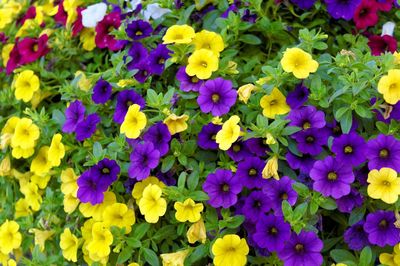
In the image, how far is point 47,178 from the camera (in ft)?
7.09

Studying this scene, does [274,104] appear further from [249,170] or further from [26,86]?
[26,86]

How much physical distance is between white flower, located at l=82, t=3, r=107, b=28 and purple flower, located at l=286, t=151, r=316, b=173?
97cm

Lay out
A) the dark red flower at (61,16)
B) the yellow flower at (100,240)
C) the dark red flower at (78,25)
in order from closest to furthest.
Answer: the yellow flower at (100,240) < the dark red flower at (78,25) < the dark red flower at (61,16)

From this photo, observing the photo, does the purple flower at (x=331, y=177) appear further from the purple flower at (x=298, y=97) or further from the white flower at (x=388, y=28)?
the white flower at (x=388, y=28)

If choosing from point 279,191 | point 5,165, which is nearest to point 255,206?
point 279,191

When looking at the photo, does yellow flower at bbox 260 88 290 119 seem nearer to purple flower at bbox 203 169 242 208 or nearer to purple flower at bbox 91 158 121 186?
purple flower at bbox 203 169 242 208

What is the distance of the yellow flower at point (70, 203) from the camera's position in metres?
1.97

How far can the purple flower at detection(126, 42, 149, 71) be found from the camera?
6.79ft

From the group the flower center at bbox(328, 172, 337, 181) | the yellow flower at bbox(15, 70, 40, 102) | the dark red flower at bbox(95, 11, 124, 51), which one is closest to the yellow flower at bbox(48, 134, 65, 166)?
the yellow flower at bbox(15, 70, 40, 102)

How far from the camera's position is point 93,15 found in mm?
2289

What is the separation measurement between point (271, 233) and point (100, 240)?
53 cm

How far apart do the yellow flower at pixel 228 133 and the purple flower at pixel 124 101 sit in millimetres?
322

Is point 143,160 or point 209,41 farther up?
point 209,41

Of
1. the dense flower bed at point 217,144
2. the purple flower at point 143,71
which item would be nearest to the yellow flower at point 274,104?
the dense flower bed at point 217,144
